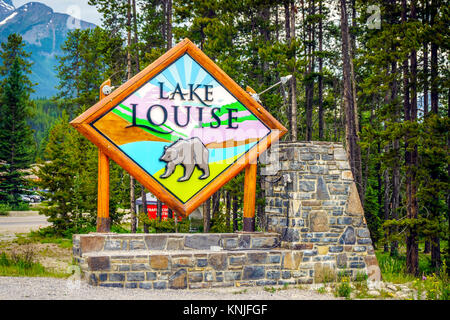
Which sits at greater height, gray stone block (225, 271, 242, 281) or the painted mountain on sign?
the painted mountain on sign

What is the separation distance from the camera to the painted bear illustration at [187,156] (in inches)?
382

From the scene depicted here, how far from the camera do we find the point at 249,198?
33.9ft

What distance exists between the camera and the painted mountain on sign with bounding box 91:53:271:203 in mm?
9445

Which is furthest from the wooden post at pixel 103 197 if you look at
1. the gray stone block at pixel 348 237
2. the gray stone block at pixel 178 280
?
the gray stone block at pixel 348 237

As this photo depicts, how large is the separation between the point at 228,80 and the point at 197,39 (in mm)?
11829

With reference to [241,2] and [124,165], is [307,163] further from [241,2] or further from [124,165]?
[241,2]

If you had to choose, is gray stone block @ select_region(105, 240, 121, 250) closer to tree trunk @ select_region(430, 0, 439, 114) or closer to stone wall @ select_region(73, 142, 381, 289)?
stone wall @ select_region(73, 142, 381, 289)

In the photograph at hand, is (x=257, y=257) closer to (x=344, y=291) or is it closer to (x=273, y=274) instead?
(x=273, y=274)

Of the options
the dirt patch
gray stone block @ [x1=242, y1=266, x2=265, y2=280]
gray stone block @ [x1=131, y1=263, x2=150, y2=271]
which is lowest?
the dirt patch

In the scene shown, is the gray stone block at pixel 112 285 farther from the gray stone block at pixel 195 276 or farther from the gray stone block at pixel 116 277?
the gray stone block at pixel 195 276

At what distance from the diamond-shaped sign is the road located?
13.7 meters

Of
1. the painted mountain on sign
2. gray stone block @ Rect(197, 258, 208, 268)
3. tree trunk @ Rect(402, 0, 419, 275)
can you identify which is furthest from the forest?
gray stone block @ Rect(197, 258, 208, 268)

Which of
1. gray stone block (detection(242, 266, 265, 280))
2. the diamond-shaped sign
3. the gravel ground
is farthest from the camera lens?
the diamond-shaped sign

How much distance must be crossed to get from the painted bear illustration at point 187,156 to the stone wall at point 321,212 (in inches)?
61.2
